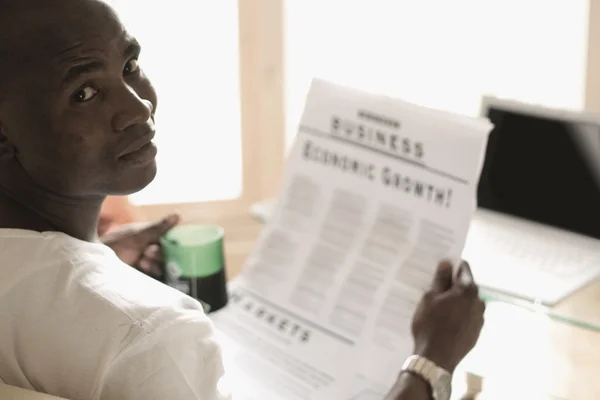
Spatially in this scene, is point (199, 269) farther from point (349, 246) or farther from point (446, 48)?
point (446, 48)

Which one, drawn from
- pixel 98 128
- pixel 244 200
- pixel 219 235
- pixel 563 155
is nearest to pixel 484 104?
pixel 563 155

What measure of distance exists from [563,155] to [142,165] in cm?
71

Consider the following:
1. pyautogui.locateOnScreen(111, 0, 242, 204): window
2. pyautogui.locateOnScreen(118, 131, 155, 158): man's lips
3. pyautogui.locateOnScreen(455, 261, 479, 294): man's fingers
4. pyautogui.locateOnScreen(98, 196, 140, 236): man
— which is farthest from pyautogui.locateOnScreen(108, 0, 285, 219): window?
pyautogui.locateOnScreen(118, 131, 155, 158): man's lips

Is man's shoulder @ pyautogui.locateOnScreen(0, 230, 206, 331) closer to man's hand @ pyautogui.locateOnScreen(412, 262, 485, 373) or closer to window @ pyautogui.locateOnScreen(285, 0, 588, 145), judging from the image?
man's hand @ pyautogui.locateOnScreen(412, 262, 485, 373)

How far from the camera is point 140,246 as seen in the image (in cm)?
104

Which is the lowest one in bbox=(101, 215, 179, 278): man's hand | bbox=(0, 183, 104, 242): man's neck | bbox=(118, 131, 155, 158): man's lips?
bbox=(101, 215, 179, 278): man's hand

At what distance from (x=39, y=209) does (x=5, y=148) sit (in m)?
0.07

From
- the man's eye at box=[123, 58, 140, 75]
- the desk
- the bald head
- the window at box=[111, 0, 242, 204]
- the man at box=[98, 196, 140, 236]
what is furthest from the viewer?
the window at box=[111, 0, 242, 204]

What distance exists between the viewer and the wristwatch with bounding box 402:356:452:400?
0.75 m

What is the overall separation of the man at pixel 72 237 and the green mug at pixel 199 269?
13.2 inches

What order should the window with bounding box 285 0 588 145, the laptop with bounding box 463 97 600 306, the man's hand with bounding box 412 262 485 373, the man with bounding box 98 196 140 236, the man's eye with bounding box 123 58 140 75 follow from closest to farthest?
1. the man's eye with bounding box 123 58 140 75
2. the man's hand with bounding box 412 262 485 373
3. the laptop with bounding box 463 97 600 306
4. the man with bounding box 98 196 140 236
5. the window with bounding box 285 0 588 145

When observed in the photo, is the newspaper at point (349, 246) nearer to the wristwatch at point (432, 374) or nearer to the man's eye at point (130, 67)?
the wristwatch at point (432, 374)

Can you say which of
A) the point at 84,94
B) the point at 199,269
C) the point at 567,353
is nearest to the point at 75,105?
the point at 84,94

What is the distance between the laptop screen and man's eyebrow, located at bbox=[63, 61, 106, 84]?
29.6 inches
